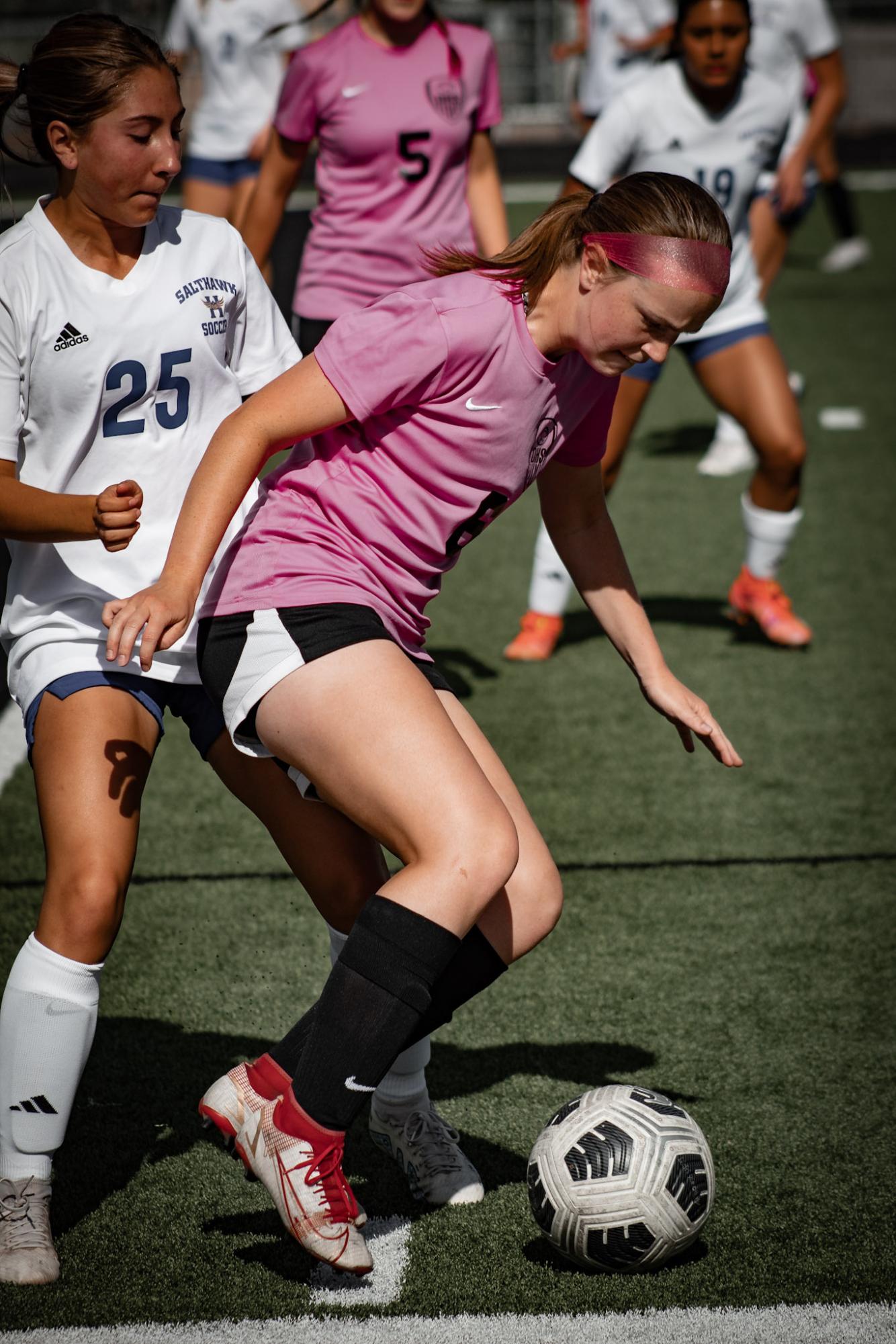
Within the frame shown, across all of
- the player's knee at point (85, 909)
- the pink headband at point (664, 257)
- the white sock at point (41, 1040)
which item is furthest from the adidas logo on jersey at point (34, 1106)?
the pink headband at point (664, 257)

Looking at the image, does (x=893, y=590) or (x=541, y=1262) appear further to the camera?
(x=893, y=590)

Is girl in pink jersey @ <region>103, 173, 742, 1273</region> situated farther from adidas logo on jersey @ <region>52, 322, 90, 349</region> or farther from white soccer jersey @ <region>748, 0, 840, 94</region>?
white soccer jersey @ <region>748, 0, 840, 94</region>

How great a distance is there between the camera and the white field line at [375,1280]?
263cm

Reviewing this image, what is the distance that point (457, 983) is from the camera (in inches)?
103

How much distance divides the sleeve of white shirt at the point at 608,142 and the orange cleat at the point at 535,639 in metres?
1.67

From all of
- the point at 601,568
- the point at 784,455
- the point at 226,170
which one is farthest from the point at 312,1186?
the point at 226,170

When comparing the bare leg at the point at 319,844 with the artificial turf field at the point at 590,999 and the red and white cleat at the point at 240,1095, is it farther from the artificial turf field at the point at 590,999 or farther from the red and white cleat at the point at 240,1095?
the artificial turf field at the point at 590,999

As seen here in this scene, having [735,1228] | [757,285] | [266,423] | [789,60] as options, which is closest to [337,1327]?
[735,1228]

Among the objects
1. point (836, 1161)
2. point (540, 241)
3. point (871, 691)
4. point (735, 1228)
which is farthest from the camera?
point (871, 691)

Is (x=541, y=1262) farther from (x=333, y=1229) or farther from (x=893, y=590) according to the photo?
(x=893, y=590)

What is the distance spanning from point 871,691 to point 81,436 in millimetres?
3840

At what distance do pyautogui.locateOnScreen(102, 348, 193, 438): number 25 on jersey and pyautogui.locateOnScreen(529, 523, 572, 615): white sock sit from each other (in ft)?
10.5

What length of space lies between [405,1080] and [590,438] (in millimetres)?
1285

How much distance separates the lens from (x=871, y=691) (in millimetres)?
5809
